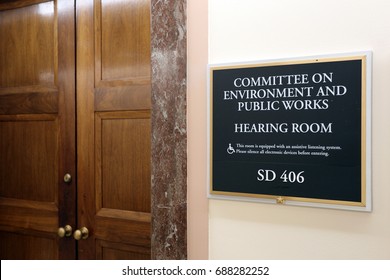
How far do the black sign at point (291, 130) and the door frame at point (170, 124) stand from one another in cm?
14

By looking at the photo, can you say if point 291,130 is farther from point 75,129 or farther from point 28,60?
point 28,60

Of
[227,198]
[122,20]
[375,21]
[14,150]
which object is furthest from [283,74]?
[14,150]

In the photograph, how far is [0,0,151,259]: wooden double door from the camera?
5.61 feet

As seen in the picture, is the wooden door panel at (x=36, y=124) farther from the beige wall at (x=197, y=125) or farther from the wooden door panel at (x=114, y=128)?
the beige wall at (x=197, y=125)

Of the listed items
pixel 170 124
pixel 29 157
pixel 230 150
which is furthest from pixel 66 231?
pixel 230 150

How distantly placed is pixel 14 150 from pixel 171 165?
3.60 ft

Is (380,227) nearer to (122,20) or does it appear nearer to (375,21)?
(375,21)

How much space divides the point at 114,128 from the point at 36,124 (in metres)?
0.53

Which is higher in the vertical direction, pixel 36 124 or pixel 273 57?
pixel 273 57

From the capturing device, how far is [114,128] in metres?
1.77

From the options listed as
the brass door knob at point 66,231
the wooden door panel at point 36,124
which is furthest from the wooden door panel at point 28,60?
the brass door knob at point 66,231

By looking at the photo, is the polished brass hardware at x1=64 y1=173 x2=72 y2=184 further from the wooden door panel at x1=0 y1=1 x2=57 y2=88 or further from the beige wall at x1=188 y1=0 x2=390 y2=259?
the beige wall at x1=188 y1=0 x2=390 y2=259

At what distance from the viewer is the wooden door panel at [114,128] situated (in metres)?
1.69

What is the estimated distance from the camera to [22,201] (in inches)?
81.0
